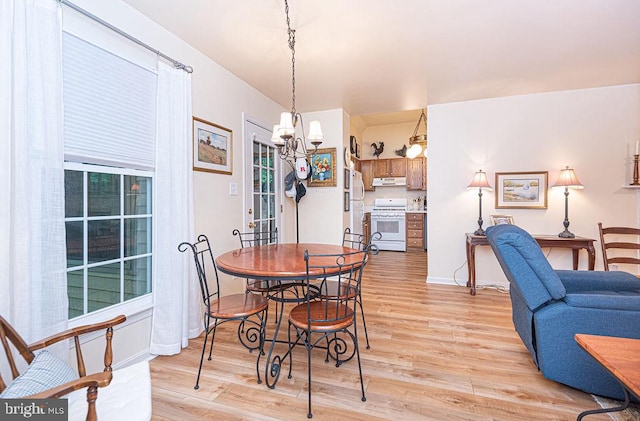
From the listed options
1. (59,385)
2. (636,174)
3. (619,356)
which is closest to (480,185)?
(636,174)

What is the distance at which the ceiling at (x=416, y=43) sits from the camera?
2113mm

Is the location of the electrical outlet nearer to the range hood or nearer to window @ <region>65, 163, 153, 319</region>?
window @ <region>65, 163, 153, 319</region>

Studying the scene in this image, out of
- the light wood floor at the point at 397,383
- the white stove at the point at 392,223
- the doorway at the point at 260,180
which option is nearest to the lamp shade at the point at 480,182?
the light wood floor at the point at 397,383

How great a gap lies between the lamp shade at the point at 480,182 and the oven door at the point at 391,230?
2858mm

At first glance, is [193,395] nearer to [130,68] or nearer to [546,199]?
[130,68]

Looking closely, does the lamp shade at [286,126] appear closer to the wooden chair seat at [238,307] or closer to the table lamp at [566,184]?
the wooden chair seat at [238,307]

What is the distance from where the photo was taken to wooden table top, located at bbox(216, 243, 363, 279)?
5.48 feet

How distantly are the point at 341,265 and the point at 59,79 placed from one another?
5.92 feet

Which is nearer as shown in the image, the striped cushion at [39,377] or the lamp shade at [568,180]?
the striped cushion at [39,377]

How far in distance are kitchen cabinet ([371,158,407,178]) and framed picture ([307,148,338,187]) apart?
3.03m

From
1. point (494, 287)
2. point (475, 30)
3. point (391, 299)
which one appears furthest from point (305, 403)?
point (494, 287)

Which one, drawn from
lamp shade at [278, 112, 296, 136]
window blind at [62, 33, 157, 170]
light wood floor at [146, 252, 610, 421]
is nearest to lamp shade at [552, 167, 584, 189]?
light wood floor at [146, 252, 610, 421]

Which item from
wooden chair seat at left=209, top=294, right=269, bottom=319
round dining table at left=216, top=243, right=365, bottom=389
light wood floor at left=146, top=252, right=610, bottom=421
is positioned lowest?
light wood floor at left=146, top=252, right=610, bottom=421

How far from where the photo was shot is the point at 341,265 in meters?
1.69
